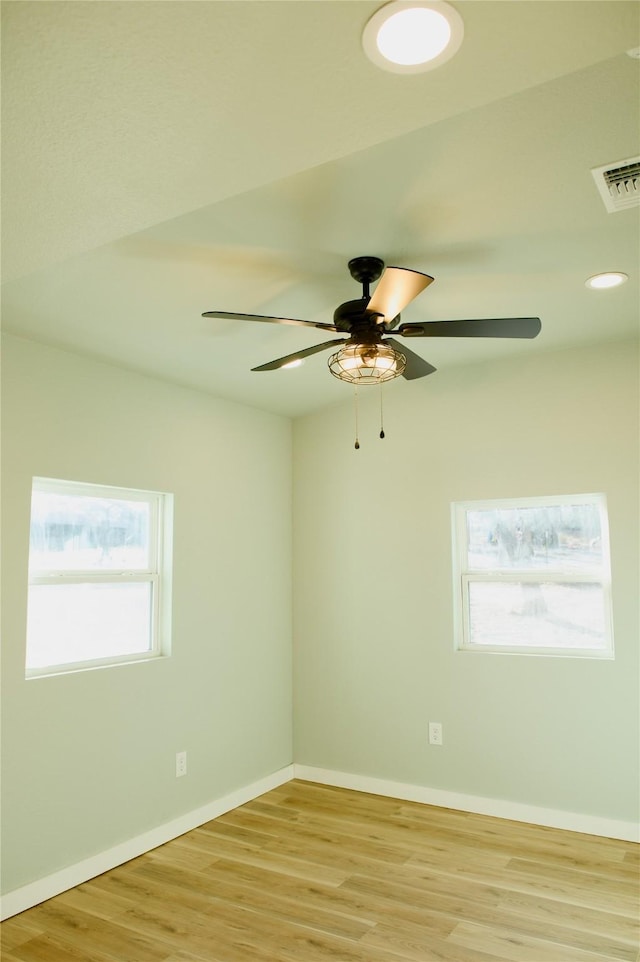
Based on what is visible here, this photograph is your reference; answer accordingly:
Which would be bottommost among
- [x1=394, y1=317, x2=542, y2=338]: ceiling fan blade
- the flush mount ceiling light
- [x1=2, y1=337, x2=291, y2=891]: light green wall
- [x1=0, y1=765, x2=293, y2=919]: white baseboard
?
[x1=0, y1=765, x2=293, y2=919]: white baseboard

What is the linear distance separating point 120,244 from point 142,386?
1411 mm

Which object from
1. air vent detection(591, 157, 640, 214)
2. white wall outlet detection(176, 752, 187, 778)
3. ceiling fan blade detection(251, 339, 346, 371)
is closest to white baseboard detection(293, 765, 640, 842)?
white wall outlet detection(176, 752, 187, 778)

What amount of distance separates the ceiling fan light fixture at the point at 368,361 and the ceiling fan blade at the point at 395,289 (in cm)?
15

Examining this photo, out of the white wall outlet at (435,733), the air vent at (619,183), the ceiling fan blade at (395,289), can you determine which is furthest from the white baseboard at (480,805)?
the air vent at (619,183)

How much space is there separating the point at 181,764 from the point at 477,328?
112 inches

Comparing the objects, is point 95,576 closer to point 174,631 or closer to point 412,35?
point 174,631

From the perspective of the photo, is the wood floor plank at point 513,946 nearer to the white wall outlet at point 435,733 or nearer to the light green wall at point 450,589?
the light green wall at point 450,589

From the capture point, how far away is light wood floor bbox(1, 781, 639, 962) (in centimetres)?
267

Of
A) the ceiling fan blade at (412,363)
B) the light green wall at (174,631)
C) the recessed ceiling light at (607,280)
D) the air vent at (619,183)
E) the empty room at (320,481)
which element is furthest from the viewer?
the light green wall at (174,631)

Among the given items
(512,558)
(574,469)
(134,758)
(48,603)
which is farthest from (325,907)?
(574,469)

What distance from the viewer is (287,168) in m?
1.69

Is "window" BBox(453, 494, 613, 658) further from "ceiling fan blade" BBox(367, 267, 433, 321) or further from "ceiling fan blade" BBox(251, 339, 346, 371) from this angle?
"ceiling fan blade" BBox(367, 267, 433, 321)

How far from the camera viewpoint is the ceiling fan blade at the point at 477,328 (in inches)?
103

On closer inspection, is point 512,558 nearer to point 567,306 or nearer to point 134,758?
point 567,306
